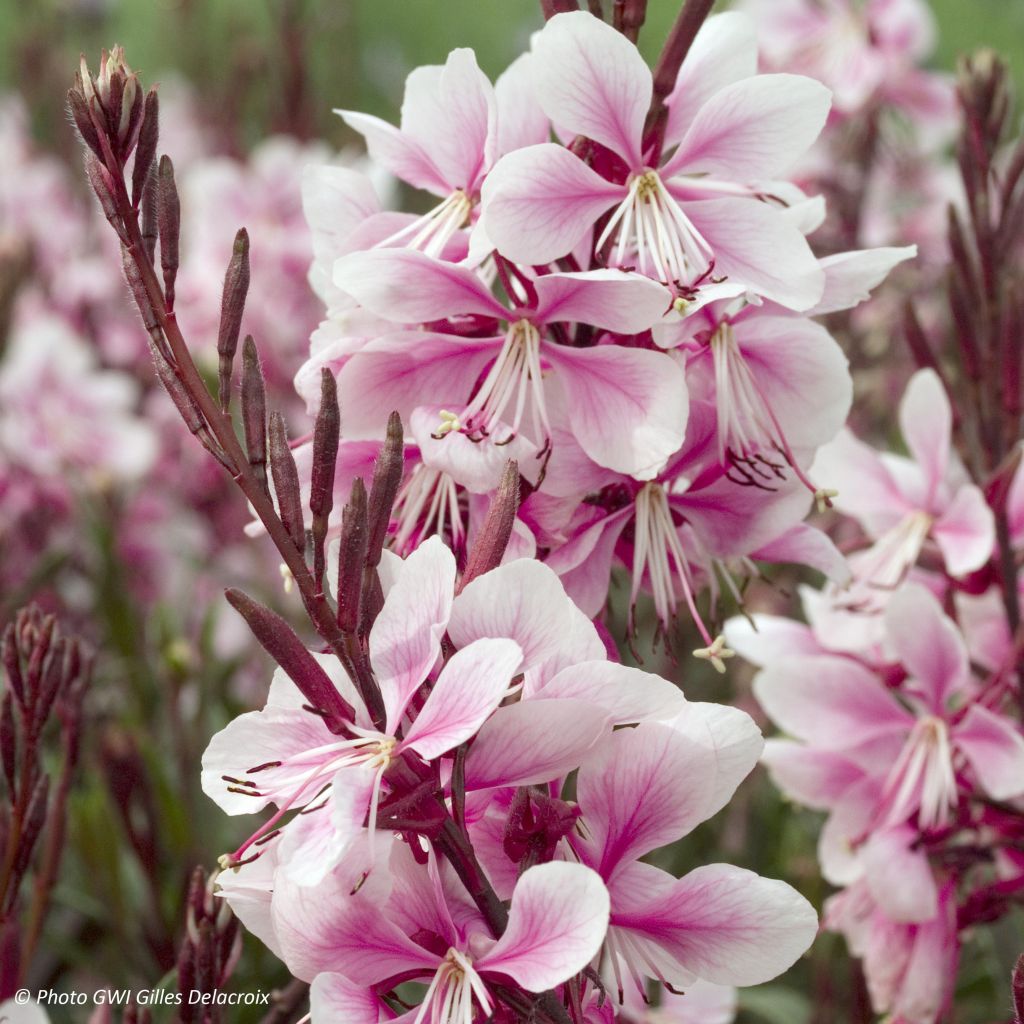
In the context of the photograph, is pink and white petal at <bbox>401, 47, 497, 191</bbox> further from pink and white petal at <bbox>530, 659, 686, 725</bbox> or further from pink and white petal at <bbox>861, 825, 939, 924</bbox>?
pink and white petal at <bbox>861, 825, 939, 924</bbox>


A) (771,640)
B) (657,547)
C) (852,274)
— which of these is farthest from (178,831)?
(852,274)

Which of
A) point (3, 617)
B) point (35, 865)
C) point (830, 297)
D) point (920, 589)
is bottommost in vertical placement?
point (35, 865)

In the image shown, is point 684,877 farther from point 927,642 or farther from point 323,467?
point 927,642

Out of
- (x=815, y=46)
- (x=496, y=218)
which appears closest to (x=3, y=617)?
(x=496, y=218)

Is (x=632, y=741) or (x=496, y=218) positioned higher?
(x=496, y=218)

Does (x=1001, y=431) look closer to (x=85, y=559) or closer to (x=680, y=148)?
(x=680, y=148)

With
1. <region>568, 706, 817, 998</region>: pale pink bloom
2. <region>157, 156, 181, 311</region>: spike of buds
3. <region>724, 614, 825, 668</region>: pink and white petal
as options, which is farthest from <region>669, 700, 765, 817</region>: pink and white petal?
<region>724, 614, 825, 668</region>: pink and white petal
